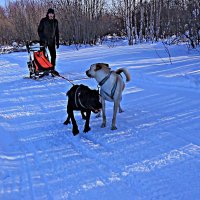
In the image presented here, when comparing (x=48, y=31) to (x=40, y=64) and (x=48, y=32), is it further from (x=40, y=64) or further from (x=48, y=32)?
(x=40, y=64)

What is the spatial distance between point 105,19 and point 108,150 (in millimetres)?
27451

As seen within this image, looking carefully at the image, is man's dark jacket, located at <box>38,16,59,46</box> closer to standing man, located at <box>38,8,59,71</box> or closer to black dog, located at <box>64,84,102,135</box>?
standing man, located at <box>38,8,59,71</box>

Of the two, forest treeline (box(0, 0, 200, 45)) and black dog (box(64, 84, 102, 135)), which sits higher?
forest treeline (box(0, 0, 200, 45))

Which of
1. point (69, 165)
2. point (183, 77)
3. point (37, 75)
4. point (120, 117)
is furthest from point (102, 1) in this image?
point (69, 165)

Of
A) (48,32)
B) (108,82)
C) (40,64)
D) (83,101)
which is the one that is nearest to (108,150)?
(83,101)

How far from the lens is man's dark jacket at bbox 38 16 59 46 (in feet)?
30.2

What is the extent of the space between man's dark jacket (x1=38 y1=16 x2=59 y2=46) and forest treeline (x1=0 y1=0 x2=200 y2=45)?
493 cm

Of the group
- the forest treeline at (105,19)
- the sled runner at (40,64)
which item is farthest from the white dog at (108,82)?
the forest treeline at (105,19)

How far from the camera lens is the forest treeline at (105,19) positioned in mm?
15282

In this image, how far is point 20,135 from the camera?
177 inches

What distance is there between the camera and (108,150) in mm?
3713

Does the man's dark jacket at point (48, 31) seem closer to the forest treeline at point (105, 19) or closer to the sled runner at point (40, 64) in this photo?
the sled runner at point (40, 64)

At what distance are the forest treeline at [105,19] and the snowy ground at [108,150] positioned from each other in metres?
6.81

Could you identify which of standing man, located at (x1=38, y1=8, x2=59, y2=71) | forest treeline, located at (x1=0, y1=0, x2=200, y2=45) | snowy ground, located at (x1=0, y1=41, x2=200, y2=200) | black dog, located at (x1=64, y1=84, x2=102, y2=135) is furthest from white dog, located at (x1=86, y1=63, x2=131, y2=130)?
forest treeline, located at (x1=0, y1=0, x2=200, y2=45)
